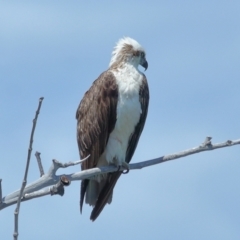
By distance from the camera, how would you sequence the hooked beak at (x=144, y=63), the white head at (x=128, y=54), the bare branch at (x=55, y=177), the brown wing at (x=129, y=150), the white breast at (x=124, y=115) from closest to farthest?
1. the bare branch at (x=55, y=177)
2. the white breast at (x=124, y=115)
3. the brown wing at (x=129, y=150)
4. the white head at (x=128, y=54)
5. the hooked beak at (x=144, y=63)

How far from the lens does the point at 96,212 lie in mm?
11125

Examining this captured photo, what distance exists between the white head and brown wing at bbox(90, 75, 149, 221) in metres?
0.61

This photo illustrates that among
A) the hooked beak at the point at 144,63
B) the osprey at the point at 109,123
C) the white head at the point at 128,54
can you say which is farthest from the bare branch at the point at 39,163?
the hooked beak at the point at 144,63

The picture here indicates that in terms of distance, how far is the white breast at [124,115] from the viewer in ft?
35.9

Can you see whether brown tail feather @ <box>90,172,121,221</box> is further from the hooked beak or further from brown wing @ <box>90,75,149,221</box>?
the hooked beak

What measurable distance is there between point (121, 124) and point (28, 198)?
390 cm

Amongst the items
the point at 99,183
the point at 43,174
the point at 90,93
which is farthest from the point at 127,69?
the point at 43,174

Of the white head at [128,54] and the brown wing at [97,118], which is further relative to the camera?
the white head at [128,54]

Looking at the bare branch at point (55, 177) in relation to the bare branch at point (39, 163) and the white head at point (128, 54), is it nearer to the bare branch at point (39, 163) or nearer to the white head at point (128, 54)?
the bare branch at point (39, 163)

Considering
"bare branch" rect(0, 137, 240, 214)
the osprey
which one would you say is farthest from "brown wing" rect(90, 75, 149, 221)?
"bare branch" rect(0, 137, 240, 214)

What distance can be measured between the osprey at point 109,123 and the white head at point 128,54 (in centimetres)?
21

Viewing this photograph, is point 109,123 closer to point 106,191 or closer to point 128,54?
point 106,191

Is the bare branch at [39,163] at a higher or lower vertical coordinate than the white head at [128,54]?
lower

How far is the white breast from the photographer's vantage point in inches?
431
